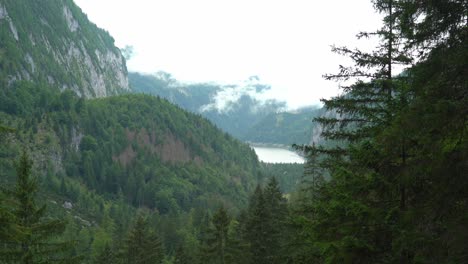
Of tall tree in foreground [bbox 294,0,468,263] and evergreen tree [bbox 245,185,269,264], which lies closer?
tall tree in foreground [bbox 294,0,468,263]

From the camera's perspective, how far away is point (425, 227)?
1038 cm

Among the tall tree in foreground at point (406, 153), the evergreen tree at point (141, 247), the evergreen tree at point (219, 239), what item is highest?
the tall tree in foreground at point (406, 153)

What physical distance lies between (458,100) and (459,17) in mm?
1593

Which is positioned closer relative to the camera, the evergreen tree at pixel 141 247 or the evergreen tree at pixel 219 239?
the evergreen tree at pixel 219 239

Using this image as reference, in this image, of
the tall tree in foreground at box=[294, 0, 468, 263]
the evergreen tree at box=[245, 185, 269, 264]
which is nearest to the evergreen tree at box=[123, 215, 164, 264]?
the evergreen tree at box=[245, 185, 269, 264]

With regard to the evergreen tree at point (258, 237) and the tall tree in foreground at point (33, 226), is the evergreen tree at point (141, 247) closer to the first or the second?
the evergreen tree at point (258, 237)

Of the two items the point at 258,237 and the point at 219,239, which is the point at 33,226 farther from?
the point at 219,239

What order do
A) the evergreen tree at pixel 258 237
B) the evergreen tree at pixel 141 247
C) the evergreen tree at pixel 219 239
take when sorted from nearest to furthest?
the evergreen tree at pixel 258 237
the evergreen tree at pixel 219 239
the evergreen tree at pixel 141 247

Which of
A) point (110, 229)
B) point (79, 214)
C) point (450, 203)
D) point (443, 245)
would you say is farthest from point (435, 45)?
point (79, 214)

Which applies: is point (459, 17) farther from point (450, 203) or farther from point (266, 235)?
point (266, 235)

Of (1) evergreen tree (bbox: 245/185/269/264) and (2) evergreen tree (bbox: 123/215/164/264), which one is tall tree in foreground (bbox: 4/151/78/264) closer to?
(1) evergreen tree (bbox: 245/185/269/264)

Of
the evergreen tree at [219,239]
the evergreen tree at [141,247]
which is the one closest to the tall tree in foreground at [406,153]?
the evergreen tree at [219,239]

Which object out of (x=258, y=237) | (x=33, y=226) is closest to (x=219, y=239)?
(x=258, y=237)

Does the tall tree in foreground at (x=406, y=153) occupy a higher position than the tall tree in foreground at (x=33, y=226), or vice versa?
the tall tree in foreground at (x=406, y=153)
